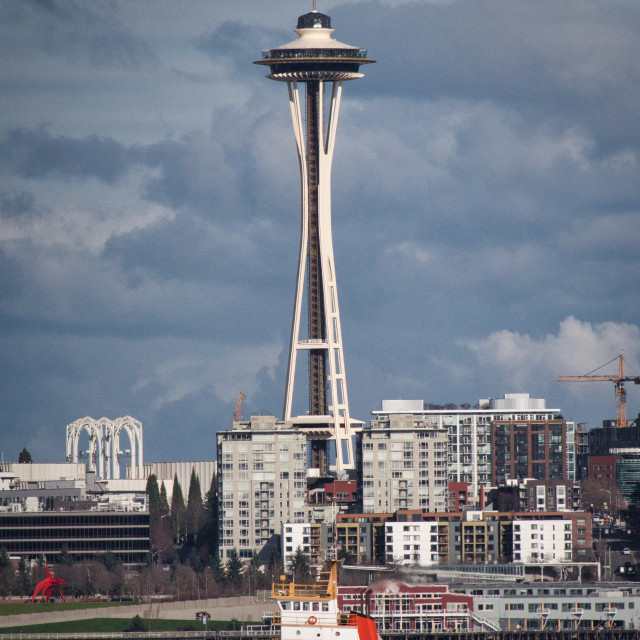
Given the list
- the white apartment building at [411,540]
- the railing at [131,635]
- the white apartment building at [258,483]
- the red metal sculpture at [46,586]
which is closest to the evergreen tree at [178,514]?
the white apartment building at [258,483]

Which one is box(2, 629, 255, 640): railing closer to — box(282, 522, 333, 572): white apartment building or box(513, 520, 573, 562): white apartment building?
box(282, 522, 333, 572): white apartment building

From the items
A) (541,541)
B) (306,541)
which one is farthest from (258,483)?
(541,541)

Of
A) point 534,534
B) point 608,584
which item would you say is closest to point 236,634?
point 608,584

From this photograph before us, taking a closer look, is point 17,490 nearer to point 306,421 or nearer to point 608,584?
point 306,421

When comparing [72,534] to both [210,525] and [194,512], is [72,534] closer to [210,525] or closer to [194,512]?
[210,525]

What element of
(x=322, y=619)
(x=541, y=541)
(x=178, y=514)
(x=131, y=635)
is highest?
(x=178, y=514)

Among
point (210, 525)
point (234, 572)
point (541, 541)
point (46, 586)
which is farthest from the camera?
point (210, 525)
